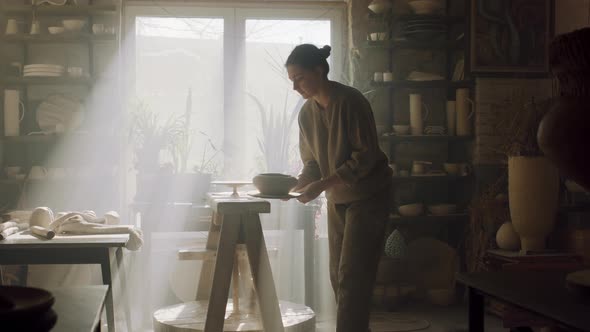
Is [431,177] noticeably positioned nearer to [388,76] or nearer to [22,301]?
[388,76]

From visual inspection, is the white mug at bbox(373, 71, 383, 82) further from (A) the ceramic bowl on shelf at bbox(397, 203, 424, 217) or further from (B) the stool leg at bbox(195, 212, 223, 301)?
(B) the stool leg at bbox(195, 212, 223, 301)

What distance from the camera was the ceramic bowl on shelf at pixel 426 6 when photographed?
4742 millimetres

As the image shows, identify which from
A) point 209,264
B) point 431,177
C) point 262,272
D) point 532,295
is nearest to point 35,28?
point 209,264

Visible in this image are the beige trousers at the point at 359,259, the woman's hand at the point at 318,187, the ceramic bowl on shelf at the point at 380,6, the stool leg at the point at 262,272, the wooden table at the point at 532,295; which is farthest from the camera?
the ceramic bowl on shelf at the point at 380,6

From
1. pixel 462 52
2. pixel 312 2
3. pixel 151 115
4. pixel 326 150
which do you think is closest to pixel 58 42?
pixel 151 115

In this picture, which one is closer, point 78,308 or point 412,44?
point 78,308

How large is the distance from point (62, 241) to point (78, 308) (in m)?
1.87

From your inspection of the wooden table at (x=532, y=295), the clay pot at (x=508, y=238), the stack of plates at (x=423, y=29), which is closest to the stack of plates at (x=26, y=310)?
the wooden table at (x=532, y=295)

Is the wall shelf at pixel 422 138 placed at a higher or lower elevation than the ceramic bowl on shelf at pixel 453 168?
higher

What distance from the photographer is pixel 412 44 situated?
480 centimetres

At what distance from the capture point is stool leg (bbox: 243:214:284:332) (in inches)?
120

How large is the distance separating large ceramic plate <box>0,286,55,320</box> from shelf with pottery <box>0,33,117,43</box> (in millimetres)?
3664

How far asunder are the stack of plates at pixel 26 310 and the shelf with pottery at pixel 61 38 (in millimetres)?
3679

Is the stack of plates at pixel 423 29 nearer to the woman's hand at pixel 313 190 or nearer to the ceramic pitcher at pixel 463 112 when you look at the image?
the ceramic pitcher at pixel 463 112
